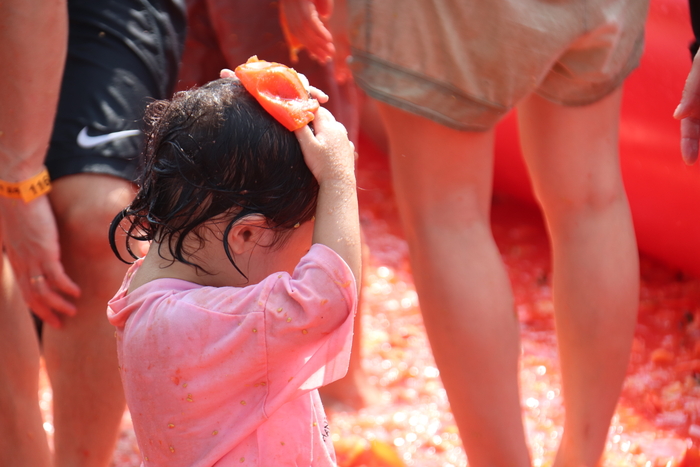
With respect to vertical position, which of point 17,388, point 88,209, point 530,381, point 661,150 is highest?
point 88,209

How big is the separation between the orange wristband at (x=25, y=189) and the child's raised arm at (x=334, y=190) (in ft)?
2.01

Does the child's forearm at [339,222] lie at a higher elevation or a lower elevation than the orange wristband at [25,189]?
higher

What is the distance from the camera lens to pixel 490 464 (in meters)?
1.40

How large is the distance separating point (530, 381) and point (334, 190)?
1369 millimetres

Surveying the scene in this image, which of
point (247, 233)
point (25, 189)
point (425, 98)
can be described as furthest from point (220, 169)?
point (25, 189)

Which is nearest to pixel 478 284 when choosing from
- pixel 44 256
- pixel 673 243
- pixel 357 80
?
pixel 357 80

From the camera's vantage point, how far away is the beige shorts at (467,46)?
1.32 metres

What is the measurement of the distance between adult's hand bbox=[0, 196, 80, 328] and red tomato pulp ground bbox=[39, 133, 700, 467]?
62 cm

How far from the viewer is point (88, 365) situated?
1515 mm

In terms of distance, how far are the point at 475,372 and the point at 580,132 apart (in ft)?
1.65

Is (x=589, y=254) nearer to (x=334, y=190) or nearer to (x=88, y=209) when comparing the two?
(x=334, y=190)

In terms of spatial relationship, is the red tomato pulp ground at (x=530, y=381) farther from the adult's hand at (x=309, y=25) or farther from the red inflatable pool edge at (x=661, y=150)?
the adult's hand at (x=309, y=25)

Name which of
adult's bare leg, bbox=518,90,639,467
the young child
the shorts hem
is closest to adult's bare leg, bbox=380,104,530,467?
the shorts hem

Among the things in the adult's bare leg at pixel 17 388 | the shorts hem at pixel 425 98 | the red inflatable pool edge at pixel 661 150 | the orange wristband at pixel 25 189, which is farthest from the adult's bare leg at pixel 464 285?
the red inflatable pool edge at pixel 661 150
